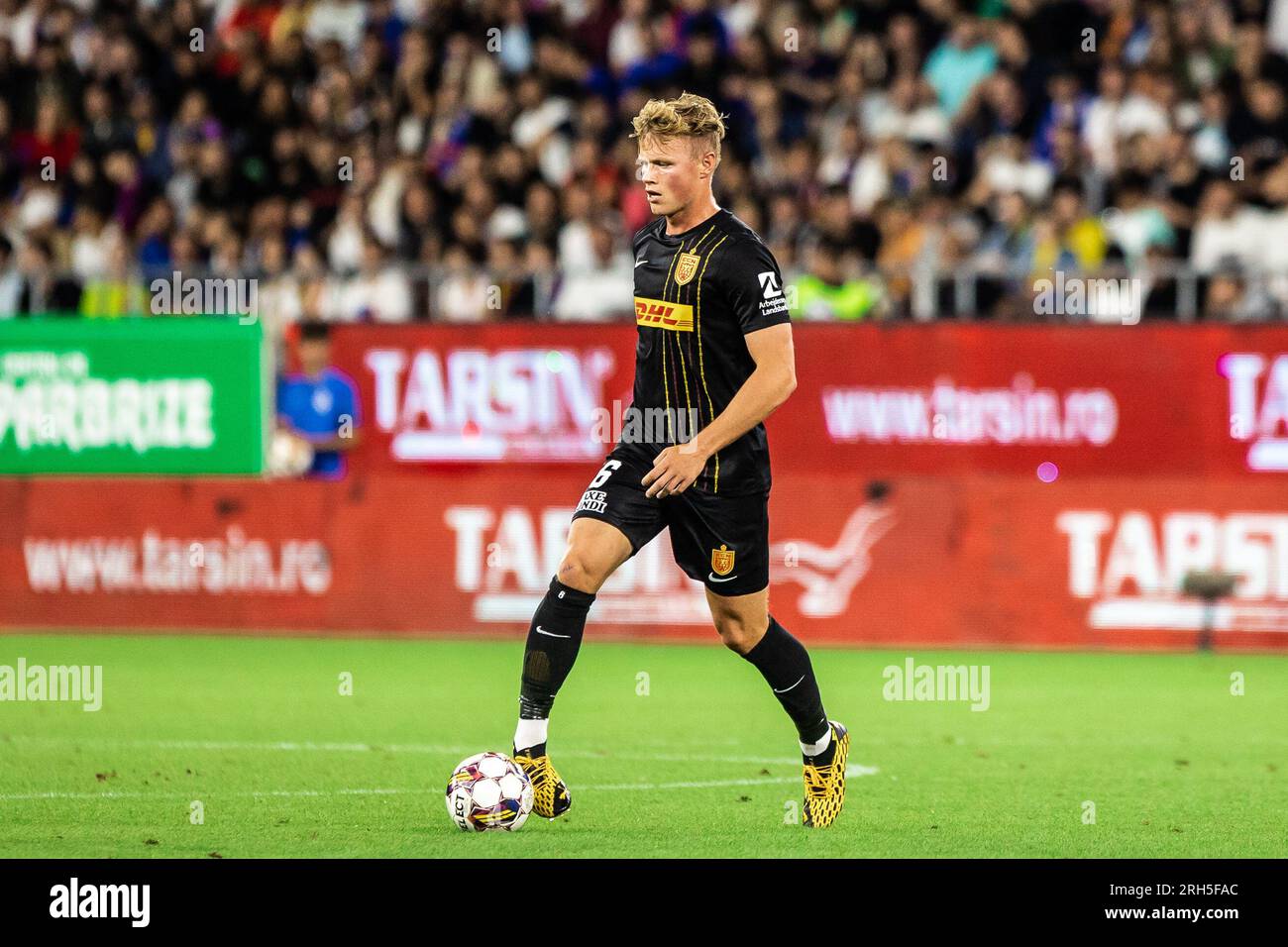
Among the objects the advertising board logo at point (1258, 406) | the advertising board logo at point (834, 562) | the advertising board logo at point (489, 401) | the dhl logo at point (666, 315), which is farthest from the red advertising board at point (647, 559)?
the dhl logo at point (666, 315)

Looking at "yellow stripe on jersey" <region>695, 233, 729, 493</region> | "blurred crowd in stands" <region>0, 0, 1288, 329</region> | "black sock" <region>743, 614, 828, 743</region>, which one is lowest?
"black sock" <region>743, 614, 828, 743</region>

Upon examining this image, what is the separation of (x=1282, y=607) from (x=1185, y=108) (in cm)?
501

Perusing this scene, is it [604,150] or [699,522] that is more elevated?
[604,150]

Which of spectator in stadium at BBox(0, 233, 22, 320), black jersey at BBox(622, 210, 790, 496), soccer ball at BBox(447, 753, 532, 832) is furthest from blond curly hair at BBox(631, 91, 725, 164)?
spectator in stadium at BBox(0, 233, 22, 320)

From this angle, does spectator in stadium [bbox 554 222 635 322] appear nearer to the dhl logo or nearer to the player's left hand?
the dhl logo

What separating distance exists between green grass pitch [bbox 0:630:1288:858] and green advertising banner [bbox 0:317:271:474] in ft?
6.98

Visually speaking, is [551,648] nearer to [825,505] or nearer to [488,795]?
[488,795]

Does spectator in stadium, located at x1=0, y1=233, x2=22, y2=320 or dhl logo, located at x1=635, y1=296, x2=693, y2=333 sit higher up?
spectator in stadium, located at x1=0, y1=233, x2=22, y2=320

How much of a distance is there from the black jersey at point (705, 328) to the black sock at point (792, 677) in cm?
57

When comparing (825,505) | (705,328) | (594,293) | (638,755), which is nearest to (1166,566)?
(825,505)

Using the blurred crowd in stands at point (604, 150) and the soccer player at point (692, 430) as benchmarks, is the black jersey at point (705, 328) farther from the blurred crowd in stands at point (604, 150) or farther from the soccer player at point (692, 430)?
the blurred crowd in stands at point (604, 150)

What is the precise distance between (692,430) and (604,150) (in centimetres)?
1186

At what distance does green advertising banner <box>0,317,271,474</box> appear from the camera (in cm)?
1669

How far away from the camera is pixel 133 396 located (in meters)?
Answer: 16.8
